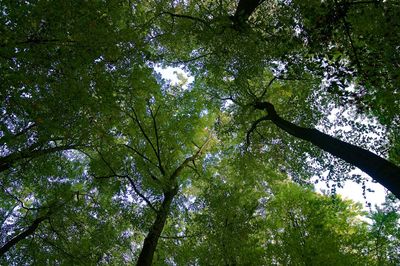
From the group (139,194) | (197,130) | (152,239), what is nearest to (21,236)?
(139,194)

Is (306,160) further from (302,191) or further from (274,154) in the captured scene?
(302,191)

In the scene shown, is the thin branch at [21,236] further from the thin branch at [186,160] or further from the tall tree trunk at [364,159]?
the tall tree trunk at [364,159]

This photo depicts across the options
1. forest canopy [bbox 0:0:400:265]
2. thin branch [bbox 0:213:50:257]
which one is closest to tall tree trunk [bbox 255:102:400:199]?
forest canopy [bbox 0:0:400:265]

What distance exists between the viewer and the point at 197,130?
16219 mm

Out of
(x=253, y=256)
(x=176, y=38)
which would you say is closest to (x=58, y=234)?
(x=253, y=256)

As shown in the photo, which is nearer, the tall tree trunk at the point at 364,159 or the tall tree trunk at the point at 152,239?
the tall tree trunk at the point at 364,159

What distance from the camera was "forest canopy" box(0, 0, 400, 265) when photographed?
6634 mm

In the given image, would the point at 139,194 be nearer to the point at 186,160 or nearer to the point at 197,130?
the point at 186,160

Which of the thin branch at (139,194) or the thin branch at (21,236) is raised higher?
the thin branch at (139,194)

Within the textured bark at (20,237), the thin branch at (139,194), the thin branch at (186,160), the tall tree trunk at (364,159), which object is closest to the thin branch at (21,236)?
the textured bark at (20,237)

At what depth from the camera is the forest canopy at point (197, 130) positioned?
663 centimetres

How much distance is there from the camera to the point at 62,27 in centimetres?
637

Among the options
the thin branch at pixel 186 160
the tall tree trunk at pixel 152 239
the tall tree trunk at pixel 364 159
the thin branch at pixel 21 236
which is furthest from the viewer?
the thin branch at pixel 186 160

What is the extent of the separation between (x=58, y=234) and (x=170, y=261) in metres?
4.49
